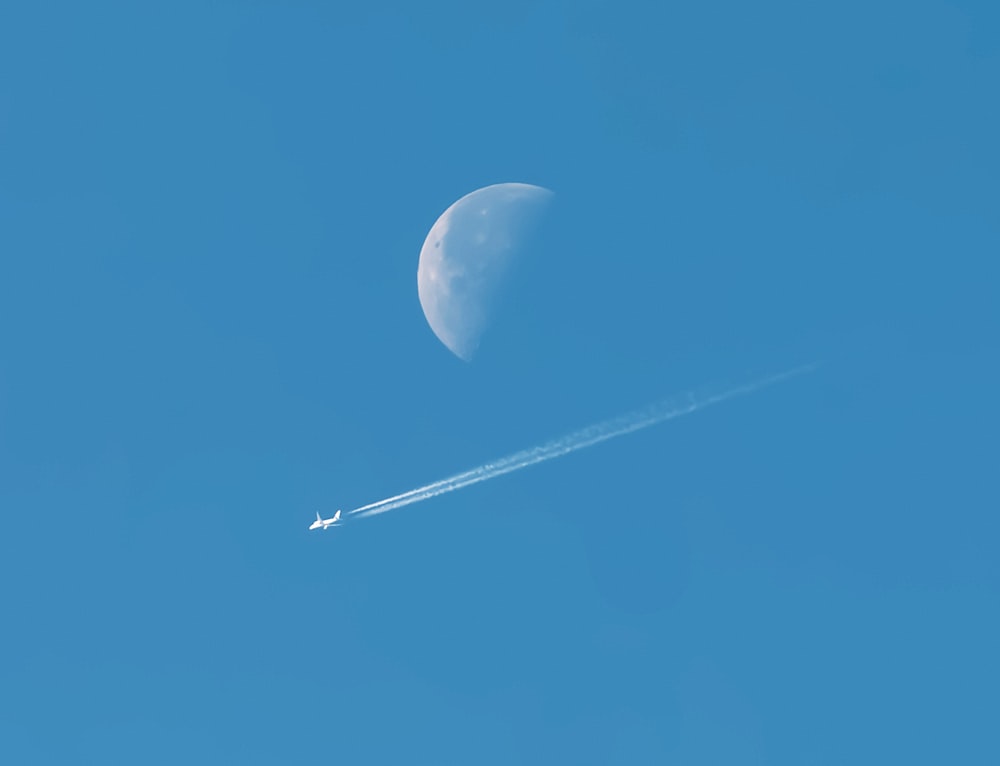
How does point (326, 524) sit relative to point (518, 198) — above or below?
below

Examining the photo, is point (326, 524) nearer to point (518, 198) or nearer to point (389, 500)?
point (389, 500)

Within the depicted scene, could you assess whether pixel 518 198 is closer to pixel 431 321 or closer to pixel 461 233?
pixel 461 233

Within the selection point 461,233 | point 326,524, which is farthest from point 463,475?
point 461,233

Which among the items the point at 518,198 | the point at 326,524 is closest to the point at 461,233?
the point at 518,198

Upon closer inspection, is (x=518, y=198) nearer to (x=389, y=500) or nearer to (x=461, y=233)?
(x=461, y=233)

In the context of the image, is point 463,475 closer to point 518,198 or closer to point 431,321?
point 431,321

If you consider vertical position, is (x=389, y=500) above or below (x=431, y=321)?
below

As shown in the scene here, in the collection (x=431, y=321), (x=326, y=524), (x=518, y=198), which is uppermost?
(x=518, y=198)
